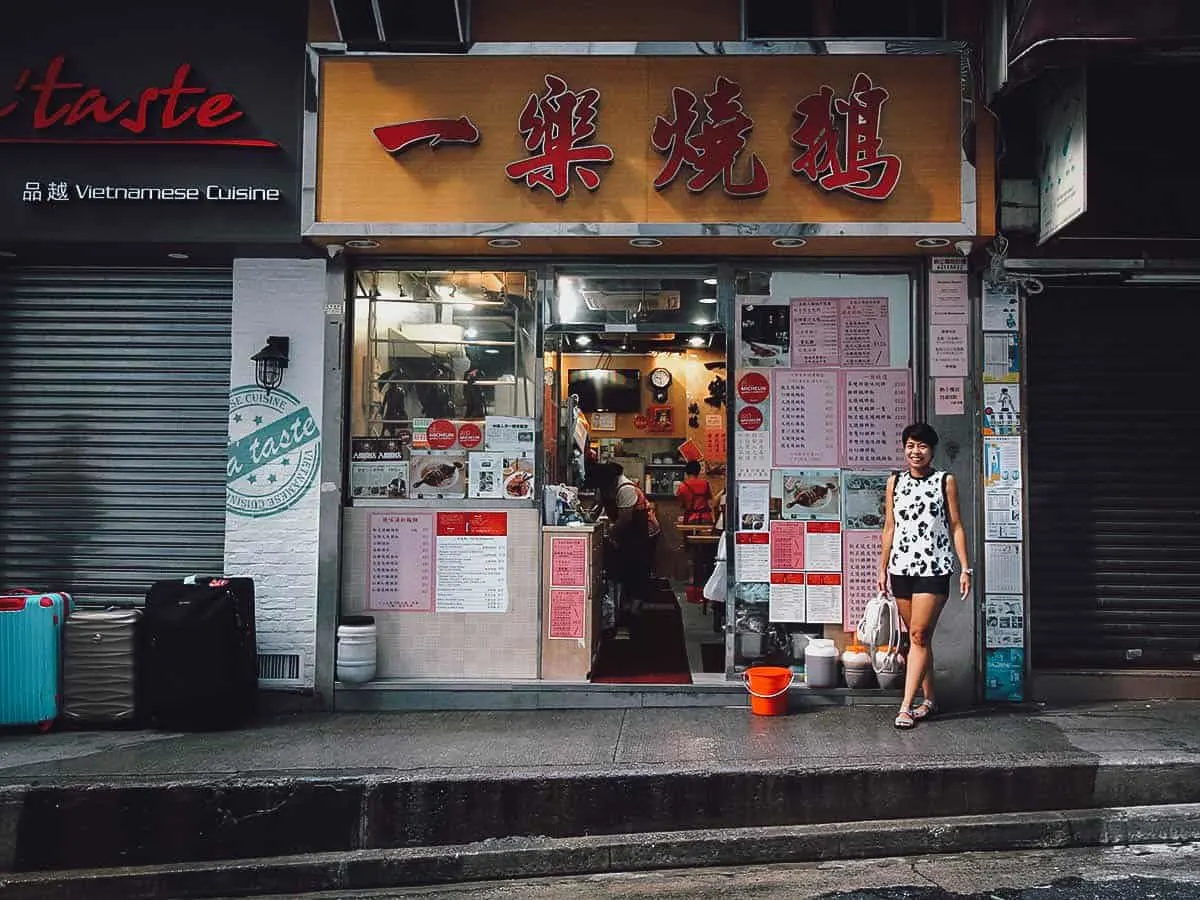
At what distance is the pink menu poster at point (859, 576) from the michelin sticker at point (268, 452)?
165 inches

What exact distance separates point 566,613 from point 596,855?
2318 mm

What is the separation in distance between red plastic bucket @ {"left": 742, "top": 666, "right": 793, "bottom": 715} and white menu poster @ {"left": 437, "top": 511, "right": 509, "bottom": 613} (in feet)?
6.46

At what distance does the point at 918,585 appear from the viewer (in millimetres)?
6461

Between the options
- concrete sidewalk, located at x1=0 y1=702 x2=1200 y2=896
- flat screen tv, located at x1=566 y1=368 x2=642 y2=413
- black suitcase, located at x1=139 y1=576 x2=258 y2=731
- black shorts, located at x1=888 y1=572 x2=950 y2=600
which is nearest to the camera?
concrete sidewalk, located at x1=0 y1=702 x2=1200 y2=896

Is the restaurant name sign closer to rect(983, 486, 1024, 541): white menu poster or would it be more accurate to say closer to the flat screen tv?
rect(983, 486, 1024, 541): white menu poster

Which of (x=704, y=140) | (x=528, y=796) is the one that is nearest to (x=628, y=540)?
(x=704, y=140)

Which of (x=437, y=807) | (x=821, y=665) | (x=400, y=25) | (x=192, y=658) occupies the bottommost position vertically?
(x=437, y=807)

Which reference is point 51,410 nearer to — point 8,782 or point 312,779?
point 8,782

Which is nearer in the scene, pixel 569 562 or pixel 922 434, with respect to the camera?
pixel 922 434

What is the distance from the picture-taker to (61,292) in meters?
7.51

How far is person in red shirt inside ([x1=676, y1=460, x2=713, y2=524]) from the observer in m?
12.6

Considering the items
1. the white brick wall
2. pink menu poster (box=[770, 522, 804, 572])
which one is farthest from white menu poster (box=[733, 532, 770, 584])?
the white brick wall

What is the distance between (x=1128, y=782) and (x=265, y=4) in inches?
312

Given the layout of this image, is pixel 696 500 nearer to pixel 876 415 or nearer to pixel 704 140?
pixel 876 415
